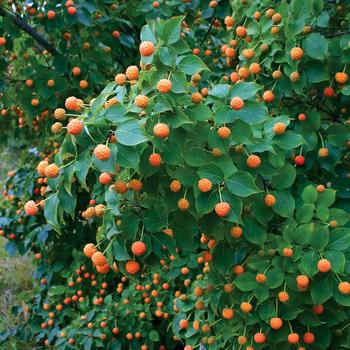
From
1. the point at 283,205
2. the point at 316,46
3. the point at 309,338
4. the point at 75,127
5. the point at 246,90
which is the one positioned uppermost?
the point at 75,127

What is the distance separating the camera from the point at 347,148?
2.25m

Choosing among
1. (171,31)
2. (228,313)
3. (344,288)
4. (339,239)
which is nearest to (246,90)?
(171,31)

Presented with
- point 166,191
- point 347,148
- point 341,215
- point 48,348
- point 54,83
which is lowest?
point 48,348

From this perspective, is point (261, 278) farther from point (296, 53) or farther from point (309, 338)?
point (296, 53)

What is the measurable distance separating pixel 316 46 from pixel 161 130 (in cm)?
90

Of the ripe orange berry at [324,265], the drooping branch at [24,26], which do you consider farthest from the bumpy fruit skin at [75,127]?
the drooping branch at [24,26]

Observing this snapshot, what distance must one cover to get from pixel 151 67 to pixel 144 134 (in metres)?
0.28

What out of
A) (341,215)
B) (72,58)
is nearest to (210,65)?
(72,58)

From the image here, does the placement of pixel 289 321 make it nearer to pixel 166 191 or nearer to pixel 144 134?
pixel 166 191

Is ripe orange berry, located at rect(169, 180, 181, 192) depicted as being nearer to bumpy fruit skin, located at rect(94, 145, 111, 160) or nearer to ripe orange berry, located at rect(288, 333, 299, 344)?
bumpy fruit skin, located at rect(94, 145, 111, 160)

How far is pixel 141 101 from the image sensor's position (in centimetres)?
131

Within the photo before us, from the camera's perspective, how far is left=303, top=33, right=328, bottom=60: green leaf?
1912 mm

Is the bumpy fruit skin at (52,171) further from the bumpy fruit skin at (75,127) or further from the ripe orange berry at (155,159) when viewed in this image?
the ripe orange berry at (155,159)

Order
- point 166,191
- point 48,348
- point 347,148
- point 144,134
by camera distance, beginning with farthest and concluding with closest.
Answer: point 48,348 < point 347,148 < point 166,191 < point 144,134
